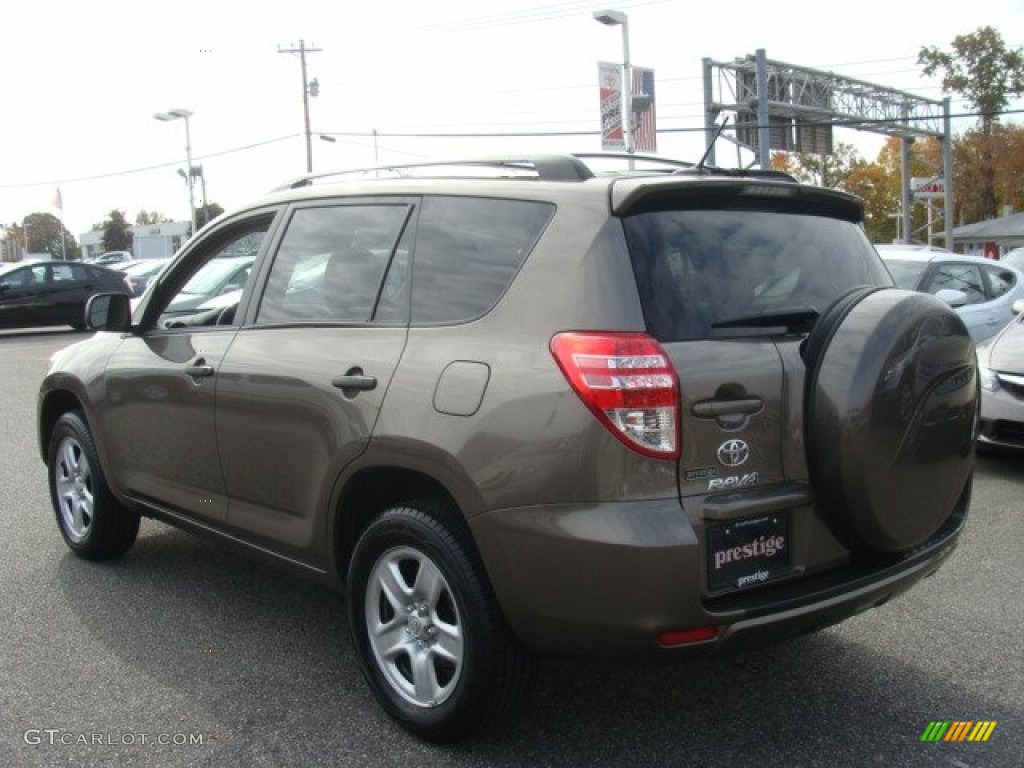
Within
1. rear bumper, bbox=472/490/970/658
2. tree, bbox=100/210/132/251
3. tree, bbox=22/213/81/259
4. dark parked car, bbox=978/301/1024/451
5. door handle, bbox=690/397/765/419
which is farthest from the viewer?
tree, bbox=22/213/81/259

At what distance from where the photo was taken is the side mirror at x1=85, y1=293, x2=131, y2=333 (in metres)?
4.81

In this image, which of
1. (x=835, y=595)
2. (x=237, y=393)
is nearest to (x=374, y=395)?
(x=237, y=393)

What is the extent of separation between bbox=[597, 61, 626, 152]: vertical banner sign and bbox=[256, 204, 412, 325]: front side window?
18287 millimetres

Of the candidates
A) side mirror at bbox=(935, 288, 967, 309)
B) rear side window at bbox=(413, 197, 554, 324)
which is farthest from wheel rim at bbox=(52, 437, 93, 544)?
side mirror at bbox=(935, 288, 967, 309)

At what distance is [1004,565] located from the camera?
5023 mm

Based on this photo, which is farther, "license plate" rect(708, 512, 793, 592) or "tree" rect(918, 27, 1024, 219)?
"tree" rect(918, 27, 1024, 219)

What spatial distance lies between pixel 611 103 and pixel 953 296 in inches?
540

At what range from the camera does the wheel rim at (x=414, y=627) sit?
3189mm

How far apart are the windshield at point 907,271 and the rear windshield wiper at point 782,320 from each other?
7110 millimetres

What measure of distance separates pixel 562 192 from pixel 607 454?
34.1 inches

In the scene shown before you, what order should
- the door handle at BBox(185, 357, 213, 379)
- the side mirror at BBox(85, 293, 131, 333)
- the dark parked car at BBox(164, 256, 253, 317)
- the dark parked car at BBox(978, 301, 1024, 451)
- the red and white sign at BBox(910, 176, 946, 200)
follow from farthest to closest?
the red and white sign at BBox(910, 176, 946, 200) < the dark parked car at BBox(978, 301, 1024, 451) < the side mirror at BBox(85, 293, 131, 333) < the dark parked car at BBox(164, 256, 253, 317) < the door handle at BBox(185, 357, 213, 379)

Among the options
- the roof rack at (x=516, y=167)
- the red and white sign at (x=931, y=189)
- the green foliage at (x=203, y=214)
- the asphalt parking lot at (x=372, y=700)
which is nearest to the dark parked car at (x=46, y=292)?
the asphalt parking lot at (x=372, y=700)

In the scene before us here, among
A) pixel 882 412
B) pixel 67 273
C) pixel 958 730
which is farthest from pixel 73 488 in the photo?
pixel 67 273

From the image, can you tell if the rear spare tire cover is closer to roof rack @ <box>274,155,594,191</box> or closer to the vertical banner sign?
roof rack @ <box>274,155,594,191</box>
